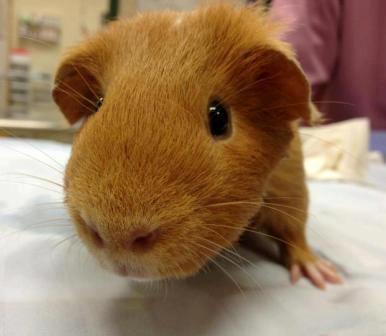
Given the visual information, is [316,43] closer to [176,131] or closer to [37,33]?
[37,33]

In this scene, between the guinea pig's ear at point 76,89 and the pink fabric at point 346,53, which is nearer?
the guinea pig's ear at point 76,89

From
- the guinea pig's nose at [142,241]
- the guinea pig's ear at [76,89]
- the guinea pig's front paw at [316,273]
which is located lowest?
the guinea pig's front paw at [316,273]

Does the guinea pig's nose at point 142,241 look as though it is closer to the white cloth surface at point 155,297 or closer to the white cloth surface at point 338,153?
the white cloth surface at point 155,297

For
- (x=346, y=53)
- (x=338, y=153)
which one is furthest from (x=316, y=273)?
(x=346, y=53)

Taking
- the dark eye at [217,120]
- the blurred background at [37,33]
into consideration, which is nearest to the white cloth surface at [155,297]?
the dark eye at [217,120]

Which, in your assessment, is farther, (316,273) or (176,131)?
(316,273)

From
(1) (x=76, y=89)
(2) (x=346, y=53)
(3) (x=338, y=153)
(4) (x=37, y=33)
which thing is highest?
(1) (x=76, y=89)
